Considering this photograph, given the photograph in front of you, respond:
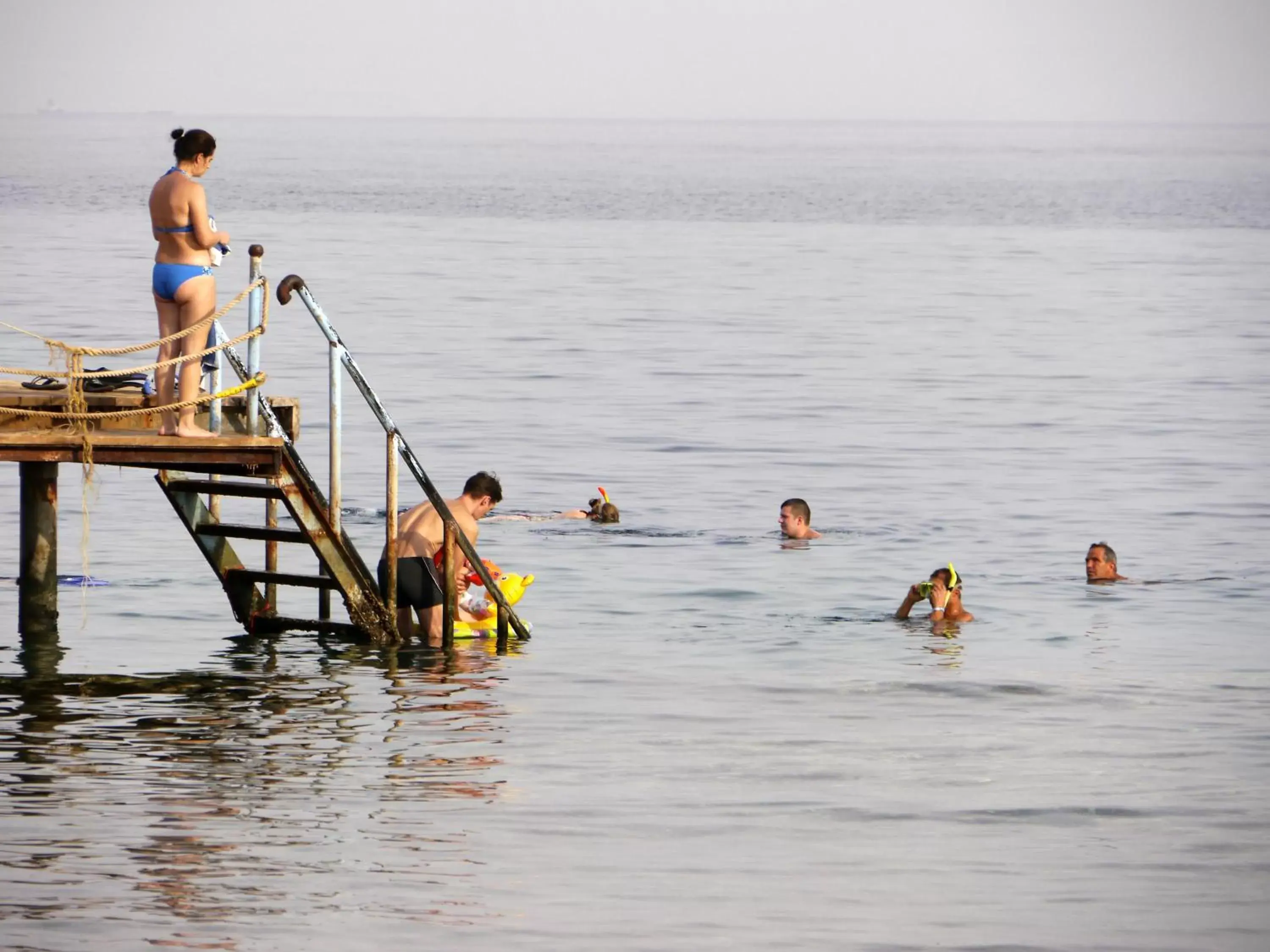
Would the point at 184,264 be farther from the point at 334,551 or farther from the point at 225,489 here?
the point at 334,551

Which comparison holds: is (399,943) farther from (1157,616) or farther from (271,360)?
(271,360)

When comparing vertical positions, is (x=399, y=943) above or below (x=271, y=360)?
below

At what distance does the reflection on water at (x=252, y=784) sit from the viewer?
441 inches

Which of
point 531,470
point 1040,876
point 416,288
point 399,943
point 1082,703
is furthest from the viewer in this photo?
point 416,288

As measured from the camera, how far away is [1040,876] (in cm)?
1184

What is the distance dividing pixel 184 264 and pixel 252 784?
11.1 feet

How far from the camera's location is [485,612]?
17266 mm

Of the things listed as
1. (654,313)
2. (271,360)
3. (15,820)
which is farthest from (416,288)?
(15,820)

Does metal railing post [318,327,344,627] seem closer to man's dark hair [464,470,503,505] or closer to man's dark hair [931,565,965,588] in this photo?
man's dark hair [464,470,503,505]

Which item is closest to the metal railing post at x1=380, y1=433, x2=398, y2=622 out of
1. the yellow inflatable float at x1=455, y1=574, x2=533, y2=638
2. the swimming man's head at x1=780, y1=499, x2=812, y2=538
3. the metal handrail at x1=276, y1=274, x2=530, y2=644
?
the metal handrail at x1=276, y1=274, x2=530, y2=644

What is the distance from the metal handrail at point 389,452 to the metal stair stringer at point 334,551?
4.8 inches

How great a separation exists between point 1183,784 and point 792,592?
284 inches

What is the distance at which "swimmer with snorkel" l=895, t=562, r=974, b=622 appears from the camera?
729 inches

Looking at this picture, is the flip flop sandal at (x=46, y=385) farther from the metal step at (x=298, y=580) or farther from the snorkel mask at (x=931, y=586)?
the snorkel mask at (x=931, y=586)
